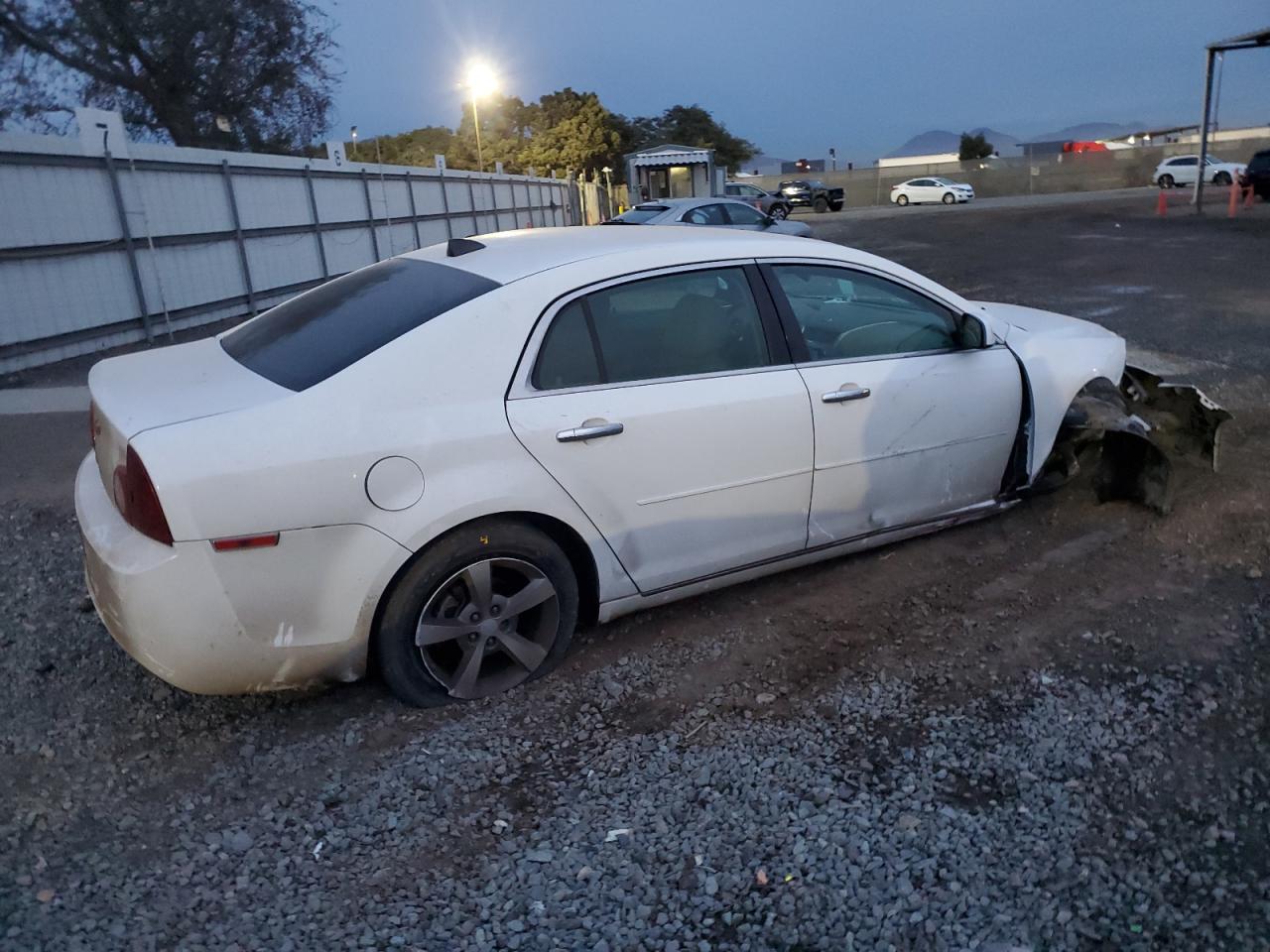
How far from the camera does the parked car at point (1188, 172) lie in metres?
41.8

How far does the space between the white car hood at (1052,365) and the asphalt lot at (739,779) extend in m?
0.55

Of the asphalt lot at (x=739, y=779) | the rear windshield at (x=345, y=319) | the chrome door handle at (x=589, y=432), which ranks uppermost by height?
the rear windshield at (x=345, y=319)

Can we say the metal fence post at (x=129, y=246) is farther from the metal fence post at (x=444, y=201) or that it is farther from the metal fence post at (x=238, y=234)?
the metal fence post at (x=444, y=201)

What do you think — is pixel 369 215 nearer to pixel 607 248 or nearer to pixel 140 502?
pixel 607 248

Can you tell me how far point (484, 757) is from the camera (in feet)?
10.3

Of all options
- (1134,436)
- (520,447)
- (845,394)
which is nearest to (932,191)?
(1134,436)

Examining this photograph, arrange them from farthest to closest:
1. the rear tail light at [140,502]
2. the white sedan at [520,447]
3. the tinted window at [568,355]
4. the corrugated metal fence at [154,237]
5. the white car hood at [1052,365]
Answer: the corrugated metal fence at [154,237]
the white car hood at [1052,365]
the tinted window at [568,355]
the white sedan at [520,447]
the rear tail light at [140,502]

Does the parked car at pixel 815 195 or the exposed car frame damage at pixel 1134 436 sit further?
the parked car at pixel 815 195


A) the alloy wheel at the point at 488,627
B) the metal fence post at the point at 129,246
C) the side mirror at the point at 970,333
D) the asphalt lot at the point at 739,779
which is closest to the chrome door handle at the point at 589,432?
the alloy wheel at the point at 488,627

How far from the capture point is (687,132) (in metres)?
73.7

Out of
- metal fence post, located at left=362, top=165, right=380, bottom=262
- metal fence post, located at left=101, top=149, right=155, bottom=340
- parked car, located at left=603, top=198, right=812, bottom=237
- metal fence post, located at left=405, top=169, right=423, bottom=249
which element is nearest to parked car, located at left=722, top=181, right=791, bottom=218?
parked car, located at left=603, top=198, right=812, bottom=237

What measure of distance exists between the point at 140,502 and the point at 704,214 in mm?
16955

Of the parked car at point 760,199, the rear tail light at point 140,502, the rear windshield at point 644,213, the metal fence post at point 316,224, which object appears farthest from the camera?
the parked car at point 760,199

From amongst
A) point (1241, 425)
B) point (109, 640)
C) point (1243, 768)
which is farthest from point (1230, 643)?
point (109, 640)
